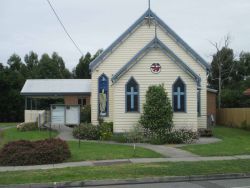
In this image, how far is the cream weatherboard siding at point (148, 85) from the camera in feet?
92.6

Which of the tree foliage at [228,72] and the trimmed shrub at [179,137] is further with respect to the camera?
the tree foliage at [228,72]

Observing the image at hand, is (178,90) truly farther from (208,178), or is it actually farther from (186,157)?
(208,178)

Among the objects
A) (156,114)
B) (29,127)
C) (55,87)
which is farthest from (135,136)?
(55,87)

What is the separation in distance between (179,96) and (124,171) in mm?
13573

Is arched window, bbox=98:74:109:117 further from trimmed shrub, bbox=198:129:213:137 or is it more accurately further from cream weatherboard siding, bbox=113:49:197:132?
trimmed shrub, bbox=198:129:213:137

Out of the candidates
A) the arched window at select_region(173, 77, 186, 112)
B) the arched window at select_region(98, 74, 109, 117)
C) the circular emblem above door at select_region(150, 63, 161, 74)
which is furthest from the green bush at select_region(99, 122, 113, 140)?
the circular emblem above door at select_region(150, 63, 161, 74)

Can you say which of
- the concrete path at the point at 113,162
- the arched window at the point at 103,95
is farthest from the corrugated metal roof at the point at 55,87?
the concrete path at the point at 113,162

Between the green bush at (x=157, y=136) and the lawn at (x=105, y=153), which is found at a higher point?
the green bush at (x=157, y=136)

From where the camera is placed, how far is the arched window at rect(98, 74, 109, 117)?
31.2m

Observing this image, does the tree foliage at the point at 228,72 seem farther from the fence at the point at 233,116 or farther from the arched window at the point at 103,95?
the arched window at the point at 103,95

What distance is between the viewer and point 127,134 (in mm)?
26672

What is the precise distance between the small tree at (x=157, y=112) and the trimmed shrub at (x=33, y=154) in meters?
8.87

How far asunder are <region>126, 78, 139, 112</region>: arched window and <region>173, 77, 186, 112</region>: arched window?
83.7 inches

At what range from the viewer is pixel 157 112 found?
26.8 m
